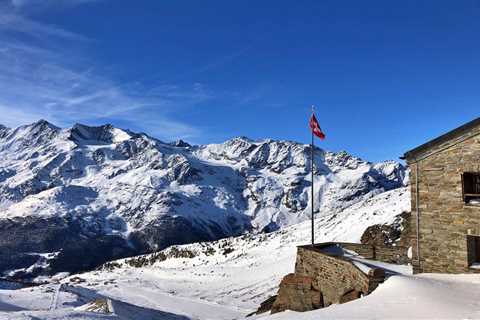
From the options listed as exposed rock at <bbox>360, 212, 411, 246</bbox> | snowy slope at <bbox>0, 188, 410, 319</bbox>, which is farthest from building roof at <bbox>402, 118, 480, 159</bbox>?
exposed rock at <bbox>360, 212, 411, 246</bbox>

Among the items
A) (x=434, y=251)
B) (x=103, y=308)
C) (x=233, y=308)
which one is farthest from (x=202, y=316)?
(x=434, y=251)

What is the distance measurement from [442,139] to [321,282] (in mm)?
9813

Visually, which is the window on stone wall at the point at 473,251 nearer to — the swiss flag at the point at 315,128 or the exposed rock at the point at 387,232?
the swiss flag at the point at 315,128

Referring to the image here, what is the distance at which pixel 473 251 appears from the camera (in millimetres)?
23031

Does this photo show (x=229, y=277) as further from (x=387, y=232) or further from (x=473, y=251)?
(x=473, y=251)

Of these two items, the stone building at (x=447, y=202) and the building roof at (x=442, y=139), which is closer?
the stone building at (x=447, y=202)

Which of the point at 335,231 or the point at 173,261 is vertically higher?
the point at 335,231

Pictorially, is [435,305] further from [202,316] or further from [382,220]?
[382,220]

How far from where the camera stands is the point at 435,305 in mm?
16703

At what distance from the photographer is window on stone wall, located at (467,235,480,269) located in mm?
22828

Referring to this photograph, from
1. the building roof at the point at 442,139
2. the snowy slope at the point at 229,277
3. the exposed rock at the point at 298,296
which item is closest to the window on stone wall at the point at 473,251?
the building roof at the point at 442,139

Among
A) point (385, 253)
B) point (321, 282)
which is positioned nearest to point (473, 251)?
point (321, 282)

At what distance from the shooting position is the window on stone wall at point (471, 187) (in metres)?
23.1

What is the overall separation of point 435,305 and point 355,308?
8.78 feet
